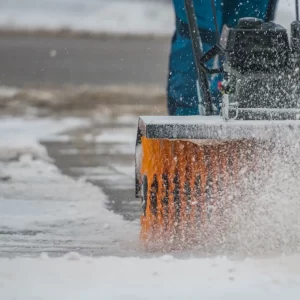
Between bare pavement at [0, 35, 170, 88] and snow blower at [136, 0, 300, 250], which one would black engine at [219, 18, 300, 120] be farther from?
bare pavement at [0, 35, 170, 88]

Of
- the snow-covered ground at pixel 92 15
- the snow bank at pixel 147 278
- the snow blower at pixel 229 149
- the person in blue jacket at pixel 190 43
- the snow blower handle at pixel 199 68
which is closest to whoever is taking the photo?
the snow bank at pixel 147 278

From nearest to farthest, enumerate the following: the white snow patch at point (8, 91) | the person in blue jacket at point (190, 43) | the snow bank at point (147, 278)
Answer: the snow bank at point (147, 278), the person in blue jacket at point (190, 43), the white snow patch at point (8, 91)

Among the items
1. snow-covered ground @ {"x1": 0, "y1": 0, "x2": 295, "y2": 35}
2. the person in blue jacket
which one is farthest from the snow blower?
snow-covered ground @ {"x1": 0, "y1": 0, "x2": 295, "y2": 35}

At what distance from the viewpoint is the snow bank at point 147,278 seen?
2.97m

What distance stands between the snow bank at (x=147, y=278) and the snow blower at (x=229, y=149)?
8.8 inches

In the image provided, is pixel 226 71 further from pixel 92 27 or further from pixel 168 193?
pixel 92 27

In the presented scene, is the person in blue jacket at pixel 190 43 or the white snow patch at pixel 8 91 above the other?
the person in blue jacket at pixel 190 43

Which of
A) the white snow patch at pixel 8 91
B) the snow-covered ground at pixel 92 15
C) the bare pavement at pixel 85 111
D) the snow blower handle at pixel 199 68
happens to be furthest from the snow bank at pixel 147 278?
the snow-covered ground at pixel 92 15

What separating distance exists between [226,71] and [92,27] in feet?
56.8

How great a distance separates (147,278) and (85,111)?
5.33 m

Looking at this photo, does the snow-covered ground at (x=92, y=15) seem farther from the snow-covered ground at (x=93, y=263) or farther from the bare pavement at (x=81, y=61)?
the snow-covered ground at (x=93, y=263)

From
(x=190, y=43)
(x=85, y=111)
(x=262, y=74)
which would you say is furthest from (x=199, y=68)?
(x=85, y=111)

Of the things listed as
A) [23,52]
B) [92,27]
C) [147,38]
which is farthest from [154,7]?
[23,52]

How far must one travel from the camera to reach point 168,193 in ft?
11.6
